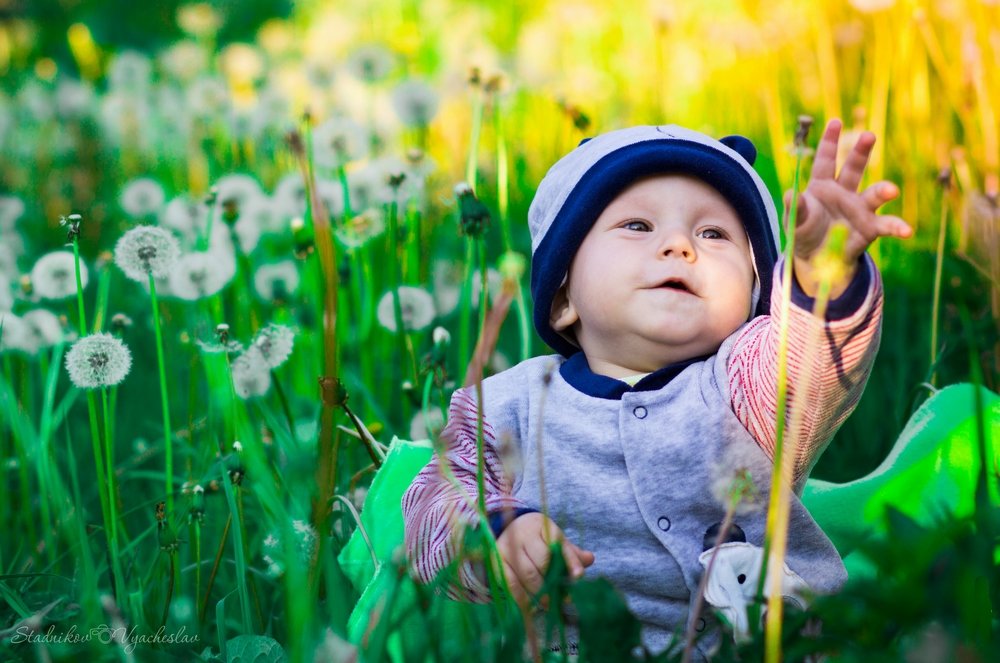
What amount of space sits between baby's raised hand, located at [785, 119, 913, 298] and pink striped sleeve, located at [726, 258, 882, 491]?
0.02m

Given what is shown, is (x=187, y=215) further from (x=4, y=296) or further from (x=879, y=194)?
(x=879, y=194)

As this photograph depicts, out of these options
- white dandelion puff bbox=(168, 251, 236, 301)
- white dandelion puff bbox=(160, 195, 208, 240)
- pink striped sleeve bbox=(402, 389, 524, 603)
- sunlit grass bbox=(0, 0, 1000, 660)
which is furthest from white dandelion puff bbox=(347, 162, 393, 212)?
pink striped sleeve bbox=(402, 389, 524, 603)

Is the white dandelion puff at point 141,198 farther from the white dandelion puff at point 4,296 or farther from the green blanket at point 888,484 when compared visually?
the green blanket at point 888,484

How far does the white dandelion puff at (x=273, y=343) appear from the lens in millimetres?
1395

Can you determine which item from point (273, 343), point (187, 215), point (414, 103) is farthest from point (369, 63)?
point (273, 343)

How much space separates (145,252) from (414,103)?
992mm

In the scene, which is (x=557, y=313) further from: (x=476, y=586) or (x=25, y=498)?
(x=25, y=498)

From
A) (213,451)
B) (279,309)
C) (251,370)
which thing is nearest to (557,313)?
(251,370)

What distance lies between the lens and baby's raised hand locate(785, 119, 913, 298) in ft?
3.22

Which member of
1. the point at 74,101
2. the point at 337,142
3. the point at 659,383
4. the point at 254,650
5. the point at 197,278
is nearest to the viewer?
the point at 254,650

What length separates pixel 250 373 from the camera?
4.67ft

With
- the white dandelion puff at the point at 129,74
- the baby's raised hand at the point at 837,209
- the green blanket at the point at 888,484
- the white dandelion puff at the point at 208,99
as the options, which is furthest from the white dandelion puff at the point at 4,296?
the white dandelion puff at the point at 129,74

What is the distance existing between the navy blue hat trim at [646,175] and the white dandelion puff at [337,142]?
2.60ft

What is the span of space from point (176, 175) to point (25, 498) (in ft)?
5.44
